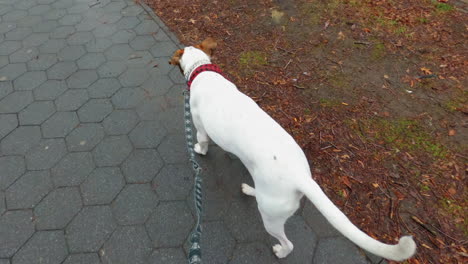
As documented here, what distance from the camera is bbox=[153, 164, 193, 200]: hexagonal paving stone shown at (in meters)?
3.04

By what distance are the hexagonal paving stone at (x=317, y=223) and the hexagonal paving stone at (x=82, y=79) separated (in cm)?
Result: 358

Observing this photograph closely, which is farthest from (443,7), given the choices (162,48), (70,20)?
(70,20)

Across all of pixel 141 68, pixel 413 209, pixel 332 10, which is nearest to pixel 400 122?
pixel 413 209

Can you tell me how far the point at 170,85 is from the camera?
4.21m

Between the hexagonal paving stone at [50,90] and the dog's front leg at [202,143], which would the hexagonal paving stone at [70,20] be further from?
the dog's front leg at [202,143]

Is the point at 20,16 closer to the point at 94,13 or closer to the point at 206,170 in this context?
the point at 94,13

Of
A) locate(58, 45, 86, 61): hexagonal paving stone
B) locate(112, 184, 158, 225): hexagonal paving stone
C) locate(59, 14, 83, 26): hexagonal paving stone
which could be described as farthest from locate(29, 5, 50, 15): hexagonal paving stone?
locate(112, 184, 158, 225): hexagonal paving stone

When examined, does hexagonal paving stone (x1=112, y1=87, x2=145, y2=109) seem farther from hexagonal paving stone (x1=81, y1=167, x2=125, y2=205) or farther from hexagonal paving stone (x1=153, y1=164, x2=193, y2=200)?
hexagonal paving stone (x1=153, y1=164, x2=193, y2=200)

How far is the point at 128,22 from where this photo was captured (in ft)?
17.6

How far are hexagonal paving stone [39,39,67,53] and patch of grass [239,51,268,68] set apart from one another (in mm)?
3161

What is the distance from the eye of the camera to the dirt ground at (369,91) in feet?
9.34

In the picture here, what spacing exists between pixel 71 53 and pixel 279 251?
4.57 metres

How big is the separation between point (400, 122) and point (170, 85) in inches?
127

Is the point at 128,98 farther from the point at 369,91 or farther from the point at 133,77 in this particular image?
the point at 369,91
